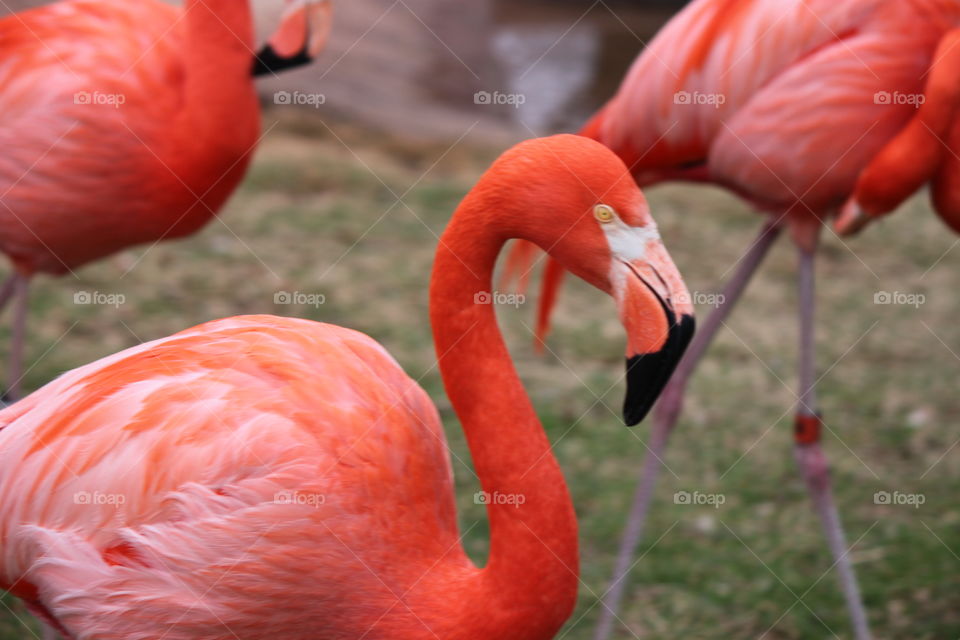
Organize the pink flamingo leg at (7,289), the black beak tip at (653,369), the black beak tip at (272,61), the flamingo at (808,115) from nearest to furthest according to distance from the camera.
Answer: the black beak tip at (653,369) < the flamingo at (808,115) < the black beak tip at (272,61) < the pink flamingo leg at (7,289)

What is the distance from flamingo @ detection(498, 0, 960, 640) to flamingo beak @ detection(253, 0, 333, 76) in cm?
88

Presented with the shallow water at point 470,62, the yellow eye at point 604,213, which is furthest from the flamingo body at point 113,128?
the shallow water at point 470,62

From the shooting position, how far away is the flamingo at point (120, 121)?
9.47ft

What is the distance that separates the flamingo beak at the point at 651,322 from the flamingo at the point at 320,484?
0.04 feet

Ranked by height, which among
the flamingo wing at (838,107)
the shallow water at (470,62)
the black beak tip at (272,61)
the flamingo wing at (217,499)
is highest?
the black beak tip at (272,61)

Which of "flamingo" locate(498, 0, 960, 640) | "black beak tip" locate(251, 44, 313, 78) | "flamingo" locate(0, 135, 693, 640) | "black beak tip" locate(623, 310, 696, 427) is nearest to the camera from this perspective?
"black beak tip" locate(623, 310, 696, 427)

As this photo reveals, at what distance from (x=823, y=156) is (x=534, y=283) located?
92.2 inches

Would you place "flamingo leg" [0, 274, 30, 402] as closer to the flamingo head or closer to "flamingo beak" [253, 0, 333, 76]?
"flamingo beak" [253, 0, 333, 76]

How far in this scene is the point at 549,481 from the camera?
200 centimetres

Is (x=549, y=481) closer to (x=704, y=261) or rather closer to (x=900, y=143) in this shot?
(x=900, y=143)

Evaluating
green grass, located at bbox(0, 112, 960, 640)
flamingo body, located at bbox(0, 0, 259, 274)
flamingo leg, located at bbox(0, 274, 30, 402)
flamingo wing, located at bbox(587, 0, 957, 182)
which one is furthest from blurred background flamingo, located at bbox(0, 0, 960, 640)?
flamingo body, located at bbox(0, 0, 259, 274)

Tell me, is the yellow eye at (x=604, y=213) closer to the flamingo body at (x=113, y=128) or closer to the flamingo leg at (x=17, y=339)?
the flamingo body at (x=113, y=128)

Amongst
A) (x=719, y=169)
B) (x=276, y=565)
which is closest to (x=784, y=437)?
(x=719, y=169)

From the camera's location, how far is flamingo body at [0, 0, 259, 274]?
2885mm
